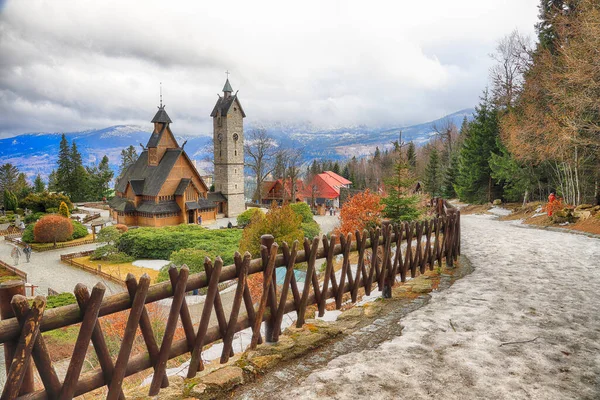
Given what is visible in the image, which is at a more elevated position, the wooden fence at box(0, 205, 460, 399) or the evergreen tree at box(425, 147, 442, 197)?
the evergreen tree at box(425, 147, 442, 197)

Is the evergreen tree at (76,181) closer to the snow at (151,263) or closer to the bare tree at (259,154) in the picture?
the bare tree at (259,154)

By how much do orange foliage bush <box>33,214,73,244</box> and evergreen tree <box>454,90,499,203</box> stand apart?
126ft

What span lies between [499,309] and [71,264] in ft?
95.7

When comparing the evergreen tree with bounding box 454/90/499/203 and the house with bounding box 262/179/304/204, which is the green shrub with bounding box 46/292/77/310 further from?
the house with bounding box 262/179/304/204

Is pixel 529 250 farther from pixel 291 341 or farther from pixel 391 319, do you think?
pixel 291 341

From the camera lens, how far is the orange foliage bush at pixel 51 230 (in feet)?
109

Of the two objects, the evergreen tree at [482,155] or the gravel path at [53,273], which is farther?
the evergreen tree at [482,155]

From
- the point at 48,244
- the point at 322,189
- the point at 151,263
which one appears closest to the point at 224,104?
the point at 322,189

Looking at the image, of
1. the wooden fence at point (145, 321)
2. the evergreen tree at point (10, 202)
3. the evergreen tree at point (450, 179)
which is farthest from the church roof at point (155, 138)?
the wooden fence at point (145, 321)

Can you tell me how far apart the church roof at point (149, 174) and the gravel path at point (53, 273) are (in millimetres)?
11313

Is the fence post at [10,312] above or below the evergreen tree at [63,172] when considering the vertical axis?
below

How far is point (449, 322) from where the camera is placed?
19.2 ft

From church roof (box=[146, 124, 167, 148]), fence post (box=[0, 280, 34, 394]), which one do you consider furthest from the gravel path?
fence post (box=[0, 280, 34, 394])

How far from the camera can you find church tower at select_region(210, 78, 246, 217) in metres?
50.4
